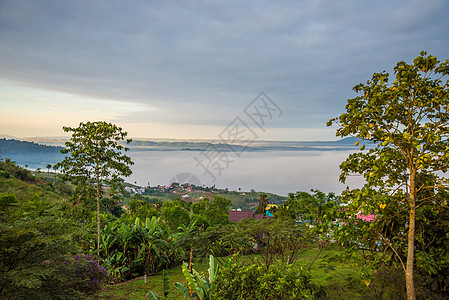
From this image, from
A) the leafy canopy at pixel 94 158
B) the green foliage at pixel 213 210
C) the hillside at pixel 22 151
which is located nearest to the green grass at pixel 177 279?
the leafy canopy at pixel 94 158

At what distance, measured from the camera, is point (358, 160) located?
3.87 m

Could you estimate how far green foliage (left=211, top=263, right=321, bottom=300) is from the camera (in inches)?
146

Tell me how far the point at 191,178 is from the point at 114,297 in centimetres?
722

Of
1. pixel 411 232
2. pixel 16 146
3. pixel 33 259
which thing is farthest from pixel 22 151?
pixel 411 232

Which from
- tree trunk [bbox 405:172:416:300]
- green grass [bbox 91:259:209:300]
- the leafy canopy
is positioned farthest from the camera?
the leafy canopy

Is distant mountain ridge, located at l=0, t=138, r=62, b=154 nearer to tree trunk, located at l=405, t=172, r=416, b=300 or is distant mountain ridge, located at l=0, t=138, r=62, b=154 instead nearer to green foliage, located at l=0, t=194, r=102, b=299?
green foliage, located at l=0, t=194, r=102, b=299

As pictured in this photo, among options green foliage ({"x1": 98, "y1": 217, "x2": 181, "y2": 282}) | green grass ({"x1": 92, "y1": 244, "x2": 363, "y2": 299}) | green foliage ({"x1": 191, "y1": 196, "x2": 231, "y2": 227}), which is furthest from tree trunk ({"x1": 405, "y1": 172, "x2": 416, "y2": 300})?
green foliage ({"x1": 191, "y1": 196, "x2": 231, "y2": 227})

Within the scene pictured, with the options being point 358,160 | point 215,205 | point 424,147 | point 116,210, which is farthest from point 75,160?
point 116,210

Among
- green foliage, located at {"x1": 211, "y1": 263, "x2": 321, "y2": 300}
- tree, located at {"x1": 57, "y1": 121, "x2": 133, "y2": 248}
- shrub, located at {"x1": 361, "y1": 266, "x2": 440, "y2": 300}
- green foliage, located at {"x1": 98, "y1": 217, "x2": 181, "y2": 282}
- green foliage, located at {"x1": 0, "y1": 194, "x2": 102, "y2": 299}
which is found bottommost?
green foliage, located at {"x1": 98, "y1": 217, "x2": 181, "y2": 282}

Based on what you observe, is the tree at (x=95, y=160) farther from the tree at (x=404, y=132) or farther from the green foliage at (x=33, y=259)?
the tree at (x=404, y=132)

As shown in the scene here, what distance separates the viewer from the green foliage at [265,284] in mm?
3721

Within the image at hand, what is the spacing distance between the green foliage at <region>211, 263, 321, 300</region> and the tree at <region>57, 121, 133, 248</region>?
4.62m

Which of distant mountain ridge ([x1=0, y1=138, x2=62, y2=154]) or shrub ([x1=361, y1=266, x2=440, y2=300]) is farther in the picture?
distant mountain ridge ([x1=0, y1=138, x2=62, y2=154])

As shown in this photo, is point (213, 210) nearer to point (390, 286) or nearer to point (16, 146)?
point (390, 286)
